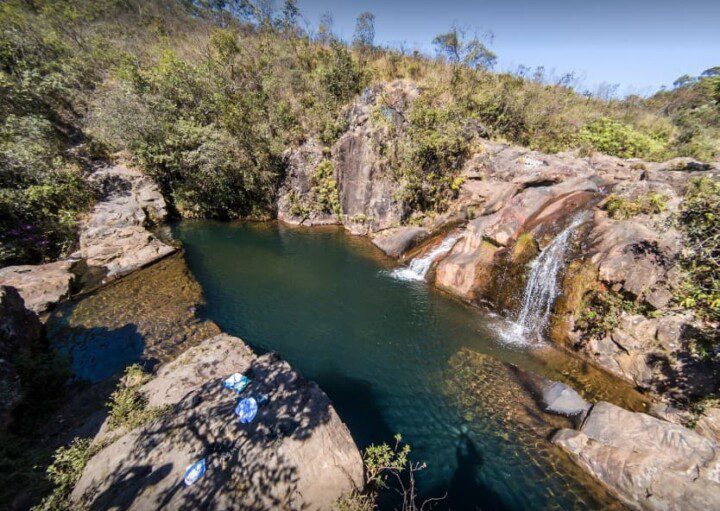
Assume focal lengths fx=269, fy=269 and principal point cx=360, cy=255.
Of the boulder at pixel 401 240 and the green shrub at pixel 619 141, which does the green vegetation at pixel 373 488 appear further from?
the green shrub at pixel 619 141

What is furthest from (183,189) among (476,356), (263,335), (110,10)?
(110,10)

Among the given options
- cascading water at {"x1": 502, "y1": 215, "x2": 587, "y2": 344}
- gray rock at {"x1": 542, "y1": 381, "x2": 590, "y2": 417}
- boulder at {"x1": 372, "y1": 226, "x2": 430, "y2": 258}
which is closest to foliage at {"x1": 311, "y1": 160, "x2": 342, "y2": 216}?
boulder at {"x1": 372, "y1": 226, "x2": 430, "y2": 258}

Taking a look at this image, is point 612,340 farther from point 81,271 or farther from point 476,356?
point 81,271

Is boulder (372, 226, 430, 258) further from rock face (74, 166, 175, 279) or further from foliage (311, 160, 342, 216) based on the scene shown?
rock face (74, 166, 175, 279)

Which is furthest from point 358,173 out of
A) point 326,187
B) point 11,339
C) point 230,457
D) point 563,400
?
point 230,457

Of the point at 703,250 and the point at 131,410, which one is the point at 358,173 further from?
the point at 131,410

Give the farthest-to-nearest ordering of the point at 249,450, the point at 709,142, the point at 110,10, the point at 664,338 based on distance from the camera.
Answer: the point at 110,10 < the point at 709,142 < the point at 664,338 < the point at 249,450
